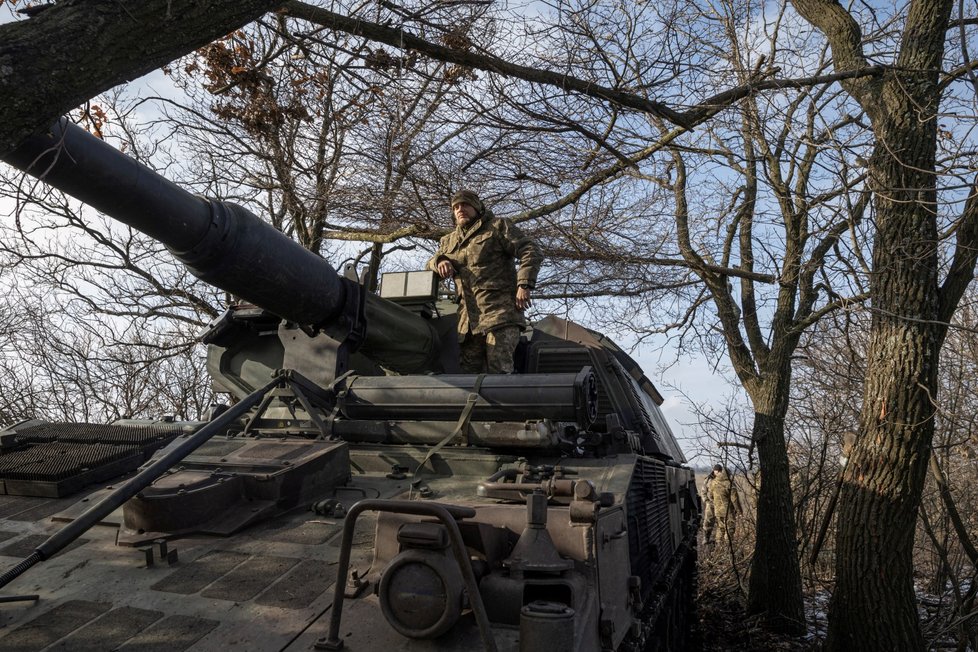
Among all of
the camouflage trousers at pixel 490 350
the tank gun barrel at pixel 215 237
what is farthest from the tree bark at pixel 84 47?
the camouflage trousers at pixel 490 350

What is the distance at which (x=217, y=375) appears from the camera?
632cm

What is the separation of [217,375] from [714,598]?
302 inches

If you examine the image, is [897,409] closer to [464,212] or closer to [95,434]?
[464,212]

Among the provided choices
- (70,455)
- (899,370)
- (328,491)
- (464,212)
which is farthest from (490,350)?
(899,370)

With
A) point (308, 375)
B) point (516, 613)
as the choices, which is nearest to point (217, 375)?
point (308, 375)

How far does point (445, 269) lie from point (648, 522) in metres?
2.54

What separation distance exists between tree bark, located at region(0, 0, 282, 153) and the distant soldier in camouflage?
334cm

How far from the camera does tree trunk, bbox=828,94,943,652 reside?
6223 millimetres

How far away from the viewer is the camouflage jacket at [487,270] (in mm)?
6277

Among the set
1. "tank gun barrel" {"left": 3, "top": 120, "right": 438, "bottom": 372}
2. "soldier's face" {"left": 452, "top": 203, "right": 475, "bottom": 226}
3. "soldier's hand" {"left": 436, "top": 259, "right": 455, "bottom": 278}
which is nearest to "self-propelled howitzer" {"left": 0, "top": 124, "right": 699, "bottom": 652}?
"tank gun barrel" {"left": 3, "top": 120, "right": 438, "bottom": 372}

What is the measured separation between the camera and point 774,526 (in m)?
9.15

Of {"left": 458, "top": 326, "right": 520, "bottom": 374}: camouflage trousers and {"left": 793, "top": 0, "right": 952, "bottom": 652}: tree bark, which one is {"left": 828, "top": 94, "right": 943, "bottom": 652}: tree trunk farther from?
{"left": 458, "top": 326, "right": 520, "bottom": 374}: camouflage trousers

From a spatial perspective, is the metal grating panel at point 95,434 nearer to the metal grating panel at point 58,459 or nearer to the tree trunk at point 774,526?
the metal grating panel at point 58,459

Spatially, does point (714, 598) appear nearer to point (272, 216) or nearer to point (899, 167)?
point (899, 167)
